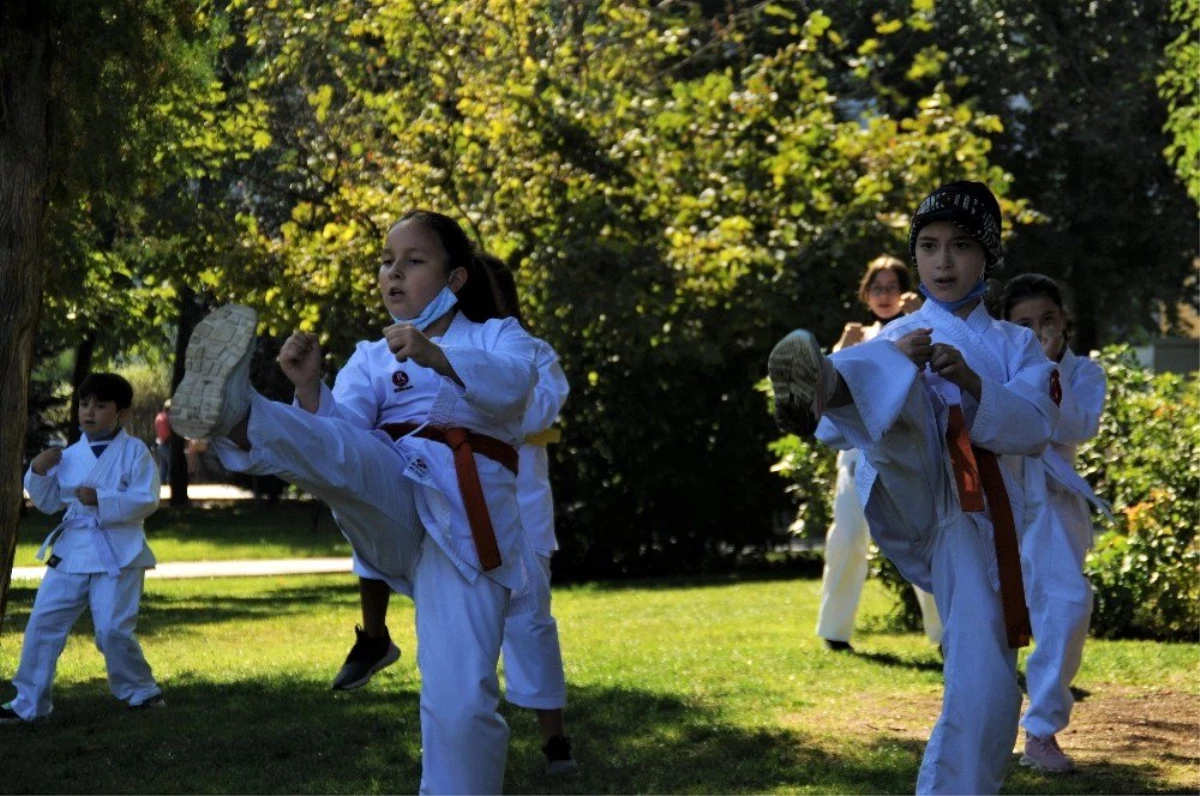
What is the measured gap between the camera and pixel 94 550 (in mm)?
8719

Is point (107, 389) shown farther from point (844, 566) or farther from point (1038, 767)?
point (1038, 767)

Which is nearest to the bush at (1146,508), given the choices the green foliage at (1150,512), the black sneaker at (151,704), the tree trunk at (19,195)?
the green foliage at (1150,512)

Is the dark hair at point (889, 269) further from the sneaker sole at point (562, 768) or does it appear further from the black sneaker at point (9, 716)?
the black sneaker at point (9, 716)

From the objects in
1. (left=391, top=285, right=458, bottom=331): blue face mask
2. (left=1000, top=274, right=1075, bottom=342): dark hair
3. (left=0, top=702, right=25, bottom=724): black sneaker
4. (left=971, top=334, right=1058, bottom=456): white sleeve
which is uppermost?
(left=1000, top=274, right=1075, bottom=342): dark hair

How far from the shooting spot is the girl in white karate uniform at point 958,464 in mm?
4707

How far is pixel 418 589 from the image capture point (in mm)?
5121

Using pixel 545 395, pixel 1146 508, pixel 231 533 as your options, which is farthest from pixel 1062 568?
pixel 231 533

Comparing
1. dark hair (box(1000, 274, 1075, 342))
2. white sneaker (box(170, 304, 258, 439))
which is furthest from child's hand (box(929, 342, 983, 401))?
dark hair (box(1000, 274, 1075, 342))

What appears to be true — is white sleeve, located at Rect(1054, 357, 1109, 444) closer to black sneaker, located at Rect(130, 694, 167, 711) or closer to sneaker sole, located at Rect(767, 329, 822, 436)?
sneaker sole, located at Rect(767, 329, 822, 436)

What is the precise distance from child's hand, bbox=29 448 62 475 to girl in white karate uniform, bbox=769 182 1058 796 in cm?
470

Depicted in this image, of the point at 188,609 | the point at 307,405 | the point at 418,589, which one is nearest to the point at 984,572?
the point at 418,589

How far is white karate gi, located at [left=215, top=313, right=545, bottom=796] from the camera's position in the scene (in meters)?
4.87

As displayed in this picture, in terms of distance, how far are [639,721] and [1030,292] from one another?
2.47 m

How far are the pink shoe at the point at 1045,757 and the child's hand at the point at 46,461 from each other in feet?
14.7
